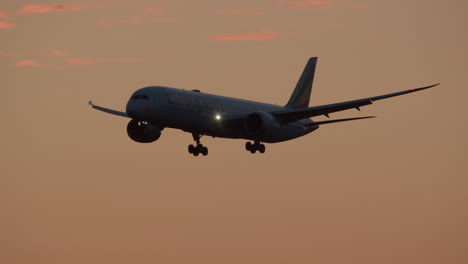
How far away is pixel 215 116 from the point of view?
91062 millimetres

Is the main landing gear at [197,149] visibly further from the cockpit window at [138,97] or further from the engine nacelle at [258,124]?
the cockpit window at [138,97]

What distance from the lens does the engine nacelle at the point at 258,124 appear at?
9200 centimetres

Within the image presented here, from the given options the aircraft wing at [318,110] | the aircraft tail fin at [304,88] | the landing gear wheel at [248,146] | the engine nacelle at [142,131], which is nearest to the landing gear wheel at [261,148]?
the landing gear wheel at [248,146]

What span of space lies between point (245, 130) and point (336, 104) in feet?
24.7

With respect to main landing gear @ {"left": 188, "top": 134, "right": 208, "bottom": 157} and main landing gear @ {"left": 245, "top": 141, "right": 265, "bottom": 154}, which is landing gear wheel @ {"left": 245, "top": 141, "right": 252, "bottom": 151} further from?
main landing gear @ {"left": 188, "top": 134, "right": 208, "bottom": 157}

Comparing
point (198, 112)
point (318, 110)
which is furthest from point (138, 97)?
point (318, 110)

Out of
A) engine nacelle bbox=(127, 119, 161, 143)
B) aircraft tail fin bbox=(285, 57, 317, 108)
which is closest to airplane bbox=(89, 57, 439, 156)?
engine nacelle bbox=(127, 119, 161, 143)

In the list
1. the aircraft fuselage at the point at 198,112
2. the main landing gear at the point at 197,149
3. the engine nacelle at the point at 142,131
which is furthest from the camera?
the main landing gear at the point at 197,149

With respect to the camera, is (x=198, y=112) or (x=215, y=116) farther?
(x=215, y=116)

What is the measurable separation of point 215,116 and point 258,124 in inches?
142

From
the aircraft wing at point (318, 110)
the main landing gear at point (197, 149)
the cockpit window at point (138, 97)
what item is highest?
the aircraft wing at point (318, 110)

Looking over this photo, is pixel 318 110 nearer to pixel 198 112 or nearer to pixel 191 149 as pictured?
pixel 198 112

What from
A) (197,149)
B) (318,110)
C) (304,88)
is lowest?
(197,149)

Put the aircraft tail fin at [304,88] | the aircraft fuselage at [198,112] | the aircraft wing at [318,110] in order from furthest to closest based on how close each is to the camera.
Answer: the aircraft tail fin at [304,88], the aircraft wing at [318,110], the aircraft fuselage at [198,112]
